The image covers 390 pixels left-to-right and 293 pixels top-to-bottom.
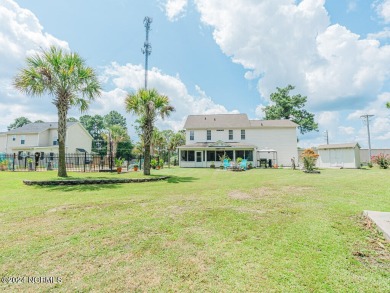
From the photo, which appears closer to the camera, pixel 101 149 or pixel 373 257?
pixel 373 257

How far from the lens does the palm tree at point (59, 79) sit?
11727 mm

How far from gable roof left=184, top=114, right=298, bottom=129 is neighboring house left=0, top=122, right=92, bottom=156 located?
18125 millimetres

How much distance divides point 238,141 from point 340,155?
12417 millimetres

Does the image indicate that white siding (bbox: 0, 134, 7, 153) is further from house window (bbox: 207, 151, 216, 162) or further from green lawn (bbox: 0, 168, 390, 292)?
green lawn (bbox: 0, 168, 390, 292)

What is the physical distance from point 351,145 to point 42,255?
29.9 metres

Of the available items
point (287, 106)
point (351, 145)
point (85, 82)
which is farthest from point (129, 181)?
point (287, 106)

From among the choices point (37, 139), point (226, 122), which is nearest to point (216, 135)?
point (226, 122)

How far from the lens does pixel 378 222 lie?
392 centimetres

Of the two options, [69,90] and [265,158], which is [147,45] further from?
[265,158]

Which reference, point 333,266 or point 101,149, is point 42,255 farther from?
point 101,149

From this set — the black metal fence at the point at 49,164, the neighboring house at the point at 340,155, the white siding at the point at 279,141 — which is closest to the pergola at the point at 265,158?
the white siding at the point at 279,141

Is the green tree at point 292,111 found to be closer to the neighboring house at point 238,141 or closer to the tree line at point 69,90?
the neighboring house at point 238,141

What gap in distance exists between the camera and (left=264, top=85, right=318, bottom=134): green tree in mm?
38938

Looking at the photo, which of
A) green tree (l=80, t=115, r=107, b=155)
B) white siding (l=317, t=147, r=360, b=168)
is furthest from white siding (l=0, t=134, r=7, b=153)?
white siding (l=317, t=147, r=360, b=168)
